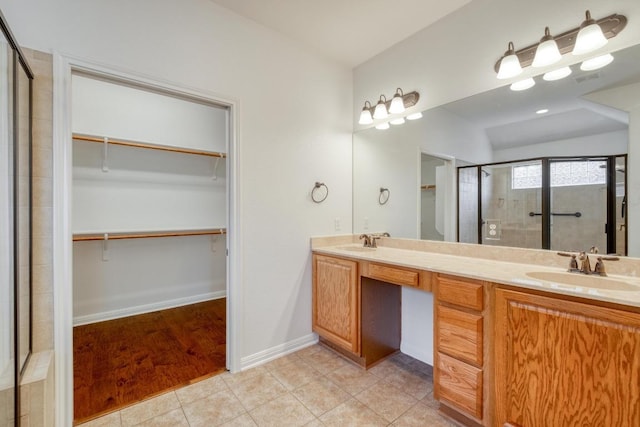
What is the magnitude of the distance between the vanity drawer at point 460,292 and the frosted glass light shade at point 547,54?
1304 mm

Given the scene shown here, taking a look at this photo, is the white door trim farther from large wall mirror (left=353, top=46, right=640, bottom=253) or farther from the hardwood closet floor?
large wall mirror (left=353, top=46, right=640, bottom=253)

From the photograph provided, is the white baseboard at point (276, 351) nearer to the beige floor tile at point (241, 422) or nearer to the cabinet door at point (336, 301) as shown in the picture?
the cabinet door at point (336, 301)

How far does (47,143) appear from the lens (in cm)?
150

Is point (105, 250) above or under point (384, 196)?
under

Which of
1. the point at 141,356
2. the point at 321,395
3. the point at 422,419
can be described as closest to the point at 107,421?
the point at 141,356

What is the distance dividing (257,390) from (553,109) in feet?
8.51

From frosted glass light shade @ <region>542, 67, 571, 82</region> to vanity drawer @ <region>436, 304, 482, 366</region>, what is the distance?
1.46m

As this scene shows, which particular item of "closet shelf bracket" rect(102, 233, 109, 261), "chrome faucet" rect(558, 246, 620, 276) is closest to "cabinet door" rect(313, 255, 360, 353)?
"chrome faucet" rect(558, 246, 620, 276)

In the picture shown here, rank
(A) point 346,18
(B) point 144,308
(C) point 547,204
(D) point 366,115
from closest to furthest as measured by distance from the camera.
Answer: (C) point 547,204
(A) point 346,18
(D) point 366,115
(B) point 144,308

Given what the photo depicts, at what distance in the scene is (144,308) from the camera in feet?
10.8

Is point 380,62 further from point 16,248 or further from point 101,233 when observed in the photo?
point 101,233

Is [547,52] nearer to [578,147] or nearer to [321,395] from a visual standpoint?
[578,147]

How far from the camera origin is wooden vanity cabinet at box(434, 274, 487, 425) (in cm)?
148

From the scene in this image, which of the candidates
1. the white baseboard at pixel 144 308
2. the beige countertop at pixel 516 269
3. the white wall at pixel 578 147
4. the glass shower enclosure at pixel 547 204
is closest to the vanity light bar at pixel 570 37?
the white wall at pixel 578 147
